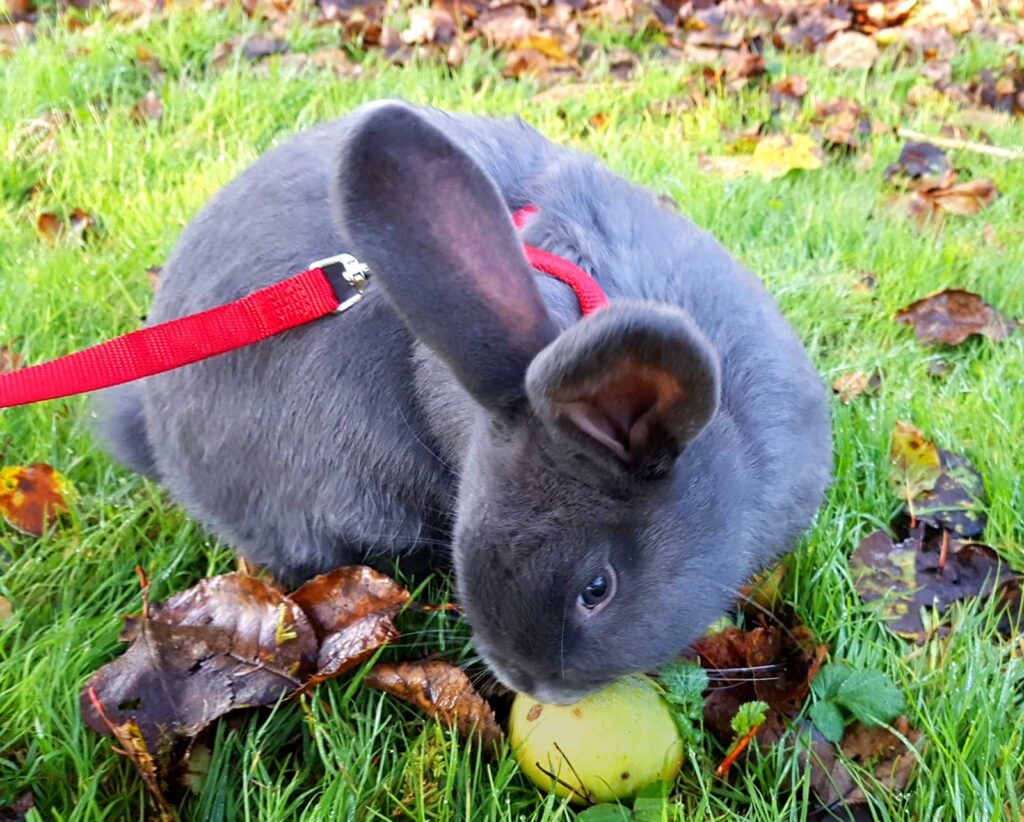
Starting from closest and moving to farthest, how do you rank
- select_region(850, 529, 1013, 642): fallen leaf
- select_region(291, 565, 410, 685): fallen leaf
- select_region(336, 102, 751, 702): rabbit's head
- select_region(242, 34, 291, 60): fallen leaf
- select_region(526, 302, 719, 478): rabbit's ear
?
select_region(526, 302, 719, 478): rabbit's ear
select_region(336, 102, 751, 702): rabbit's head
select_region(291, 565, 410, 685): fallen leaf
select_region(850, 529, 1013, 642): fallen leaf
select_region(242, 34, 291, 60): fallen leaf

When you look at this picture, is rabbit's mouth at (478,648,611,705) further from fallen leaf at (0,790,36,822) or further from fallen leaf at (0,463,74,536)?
fallen leaf at (0,463,74,536)

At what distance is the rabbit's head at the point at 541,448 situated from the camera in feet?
4.56

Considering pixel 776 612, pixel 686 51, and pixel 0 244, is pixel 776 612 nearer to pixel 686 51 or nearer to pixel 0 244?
pixel 0 244

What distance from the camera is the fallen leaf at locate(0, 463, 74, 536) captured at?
2260 mm

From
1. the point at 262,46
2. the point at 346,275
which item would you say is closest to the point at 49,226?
the point at 262,46

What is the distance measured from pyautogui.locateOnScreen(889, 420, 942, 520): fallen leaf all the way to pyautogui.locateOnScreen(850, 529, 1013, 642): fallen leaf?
14 centimetres

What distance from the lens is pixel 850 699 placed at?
179cm

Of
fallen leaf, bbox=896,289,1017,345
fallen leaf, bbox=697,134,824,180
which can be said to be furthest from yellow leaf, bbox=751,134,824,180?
fallen leaf, bbox=896,289,1017,345

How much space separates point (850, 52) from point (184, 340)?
392 cm

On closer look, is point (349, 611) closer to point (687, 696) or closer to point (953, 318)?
point (687, 696)

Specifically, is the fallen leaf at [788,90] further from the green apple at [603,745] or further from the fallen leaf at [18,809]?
the fallen leaf at [18,809]

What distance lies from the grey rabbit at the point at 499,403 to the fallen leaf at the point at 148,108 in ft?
6.04

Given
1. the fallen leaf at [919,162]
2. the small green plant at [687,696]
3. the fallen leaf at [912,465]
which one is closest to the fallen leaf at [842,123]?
the fallen leaf at [919,162]

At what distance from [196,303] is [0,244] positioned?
1395 mm
